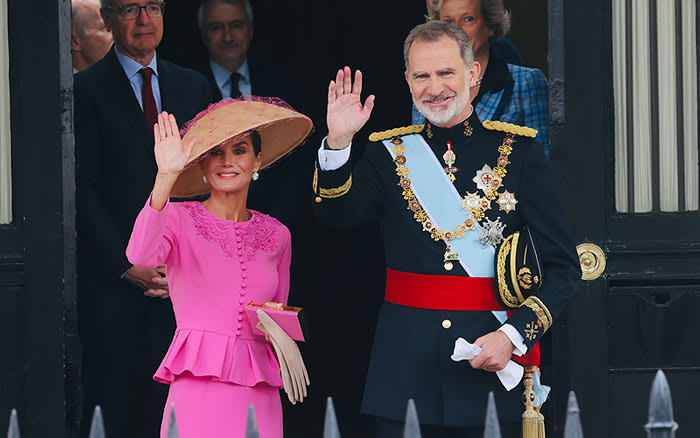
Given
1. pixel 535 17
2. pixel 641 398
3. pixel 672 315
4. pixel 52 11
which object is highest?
pixel 535 17

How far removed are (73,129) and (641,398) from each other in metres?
2.46

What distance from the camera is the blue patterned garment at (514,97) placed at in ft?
17.8

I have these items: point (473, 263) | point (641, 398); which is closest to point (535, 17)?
point (641, 398)

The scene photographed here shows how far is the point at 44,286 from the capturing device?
16.4 ft

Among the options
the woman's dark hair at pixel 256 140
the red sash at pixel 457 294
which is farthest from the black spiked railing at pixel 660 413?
the woman's dark hair at pixel 256 140

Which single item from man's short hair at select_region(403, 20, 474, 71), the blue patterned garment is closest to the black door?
the blue patterned garment

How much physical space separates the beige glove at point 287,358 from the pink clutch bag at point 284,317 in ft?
0.06

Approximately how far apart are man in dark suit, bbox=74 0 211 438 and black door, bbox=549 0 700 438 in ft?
5.45

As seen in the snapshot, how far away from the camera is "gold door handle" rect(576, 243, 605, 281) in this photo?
505 centimetres

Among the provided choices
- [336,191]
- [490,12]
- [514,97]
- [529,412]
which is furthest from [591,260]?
[336,191]

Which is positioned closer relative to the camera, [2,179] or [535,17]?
[2,179]

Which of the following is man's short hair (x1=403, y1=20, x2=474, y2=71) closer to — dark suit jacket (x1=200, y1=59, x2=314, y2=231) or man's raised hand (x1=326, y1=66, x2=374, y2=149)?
man's raised hand (x1=326, y1=66, x2=374, y2=149)

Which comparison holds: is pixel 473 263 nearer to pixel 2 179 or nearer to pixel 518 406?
pixel 518 406

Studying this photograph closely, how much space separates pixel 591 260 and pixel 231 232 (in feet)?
4.81
